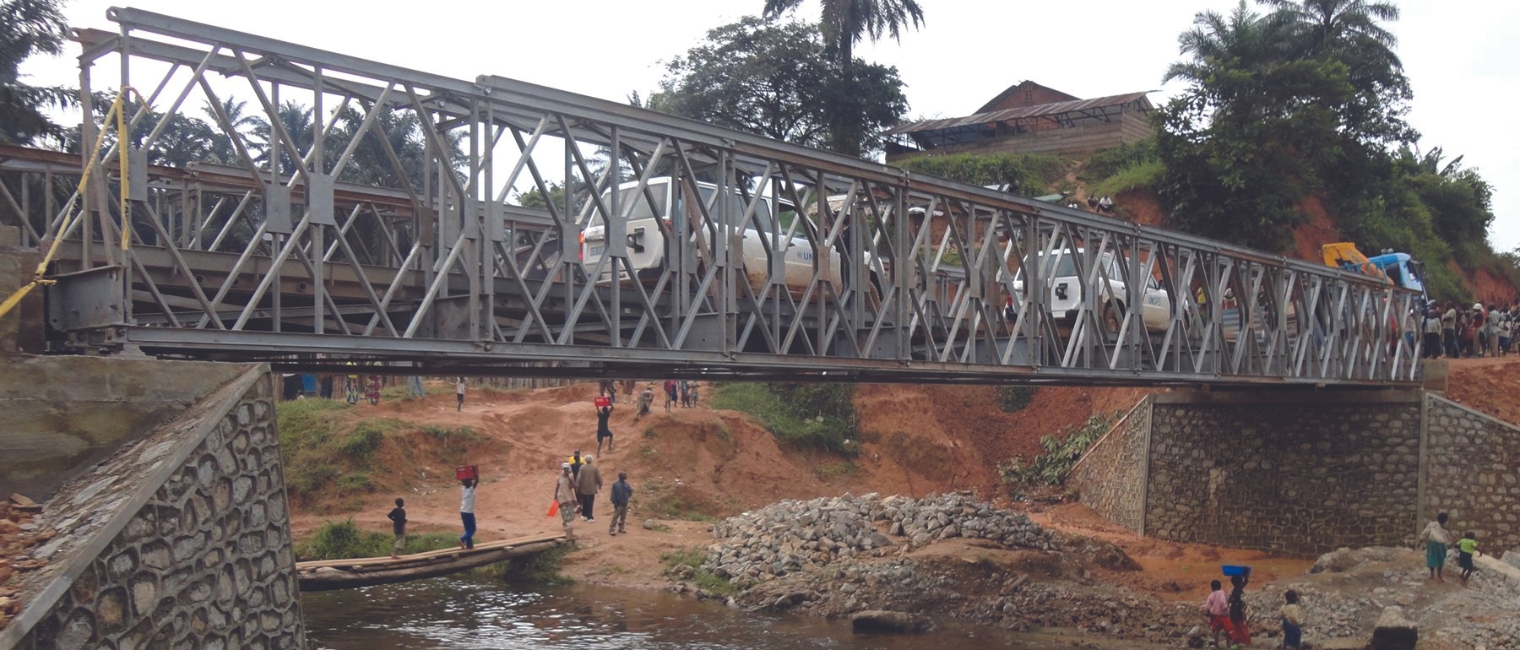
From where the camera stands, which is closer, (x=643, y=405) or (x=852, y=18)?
(x=643, y=405)

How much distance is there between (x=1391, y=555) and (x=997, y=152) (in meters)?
34.7

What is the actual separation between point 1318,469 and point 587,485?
608 inches

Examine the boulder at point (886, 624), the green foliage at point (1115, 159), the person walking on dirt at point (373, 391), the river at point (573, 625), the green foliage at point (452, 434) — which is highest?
the green foliage at point (1115, 159)

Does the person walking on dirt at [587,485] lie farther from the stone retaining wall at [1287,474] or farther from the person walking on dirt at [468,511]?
the stone retaining wall at [1287,474]

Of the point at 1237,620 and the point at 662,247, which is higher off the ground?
the point at 662,247

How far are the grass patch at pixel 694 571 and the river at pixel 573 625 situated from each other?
2.05 feet

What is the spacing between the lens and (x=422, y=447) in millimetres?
31047

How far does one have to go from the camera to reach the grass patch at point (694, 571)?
73.5 feet

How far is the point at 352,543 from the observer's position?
80.9 ft

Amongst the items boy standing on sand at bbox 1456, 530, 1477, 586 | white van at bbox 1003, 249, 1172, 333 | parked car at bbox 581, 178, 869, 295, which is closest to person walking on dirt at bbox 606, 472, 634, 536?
parked car at bbox 581, 178, 869, 295

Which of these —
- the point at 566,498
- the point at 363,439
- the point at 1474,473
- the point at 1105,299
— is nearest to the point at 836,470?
the point at 566,498

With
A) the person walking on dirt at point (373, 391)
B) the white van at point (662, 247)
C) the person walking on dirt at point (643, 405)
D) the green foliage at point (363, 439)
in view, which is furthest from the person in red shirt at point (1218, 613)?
the person walking on dirt at point (373, 391)

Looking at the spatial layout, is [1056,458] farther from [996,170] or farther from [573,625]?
[573,625]

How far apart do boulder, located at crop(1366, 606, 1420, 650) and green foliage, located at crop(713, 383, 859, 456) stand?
20.4m
